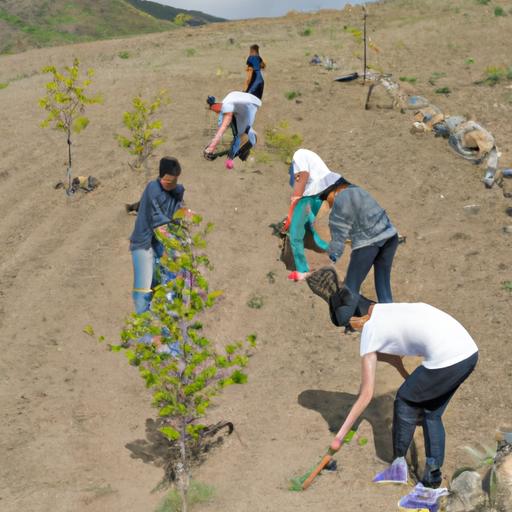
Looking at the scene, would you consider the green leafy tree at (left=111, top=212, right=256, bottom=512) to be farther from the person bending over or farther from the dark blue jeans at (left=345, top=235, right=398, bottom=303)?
the dark blue jeans at (left=345, top=235, right=398, bottom=303)

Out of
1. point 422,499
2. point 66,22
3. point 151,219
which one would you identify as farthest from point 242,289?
point 66,22

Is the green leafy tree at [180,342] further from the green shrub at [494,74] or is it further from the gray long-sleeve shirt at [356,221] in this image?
the green shrub at [494,74]

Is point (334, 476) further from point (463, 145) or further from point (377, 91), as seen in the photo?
point (377, 91)

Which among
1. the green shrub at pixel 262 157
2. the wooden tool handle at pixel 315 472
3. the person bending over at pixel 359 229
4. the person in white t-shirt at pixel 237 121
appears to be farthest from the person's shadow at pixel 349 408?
the green shrub at pixel 262 157

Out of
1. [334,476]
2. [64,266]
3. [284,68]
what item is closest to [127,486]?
[334,476]

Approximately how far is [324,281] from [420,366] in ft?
8.48

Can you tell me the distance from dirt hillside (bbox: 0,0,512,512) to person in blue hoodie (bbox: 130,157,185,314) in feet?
2.83

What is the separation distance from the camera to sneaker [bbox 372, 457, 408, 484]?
17.1 feet

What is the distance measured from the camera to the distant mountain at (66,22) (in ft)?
134

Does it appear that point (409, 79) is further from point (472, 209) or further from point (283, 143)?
point (472, 209)

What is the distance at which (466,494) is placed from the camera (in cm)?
499

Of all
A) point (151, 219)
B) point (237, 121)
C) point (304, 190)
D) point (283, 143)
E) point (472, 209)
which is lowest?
point (472, 209)

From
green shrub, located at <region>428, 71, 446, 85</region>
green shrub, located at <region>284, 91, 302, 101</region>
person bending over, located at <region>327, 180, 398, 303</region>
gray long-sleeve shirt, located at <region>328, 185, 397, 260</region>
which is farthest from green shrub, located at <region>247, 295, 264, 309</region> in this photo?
green shrub, located at <region>428, 71, 446, 85</region>

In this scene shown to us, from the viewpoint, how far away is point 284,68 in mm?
16250
